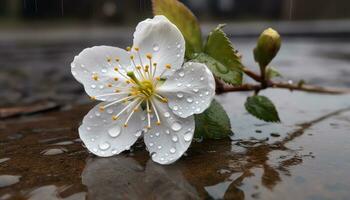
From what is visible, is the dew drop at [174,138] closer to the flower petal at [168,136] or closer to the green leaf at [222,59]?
the flower petal at [168,136]

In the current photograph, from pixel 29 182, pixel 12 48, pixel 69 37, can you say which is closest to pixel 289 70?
pixel 29 182

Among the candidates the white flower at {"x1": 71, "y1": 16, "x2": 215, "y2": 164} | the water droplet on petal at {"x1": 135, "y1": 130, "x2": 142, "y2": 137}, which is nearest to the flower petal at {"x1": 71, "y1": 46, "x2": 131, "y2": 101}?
the white flower at {"x1": 71, "y1": 16, "x2": 215, "y2": 164}

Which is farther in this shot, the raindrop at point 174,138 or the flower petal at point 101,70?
the flower petal at point 101,70

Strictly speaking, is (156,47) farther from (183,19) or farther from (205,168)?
(205,168)

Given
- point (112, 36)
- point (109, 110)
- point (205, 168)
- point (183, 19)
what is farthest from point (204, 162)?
point (112, 36)

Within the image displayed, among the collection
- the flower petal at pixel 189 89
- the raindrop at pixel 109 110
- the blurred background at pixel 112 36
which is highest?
the flower petal at pixel 189 89

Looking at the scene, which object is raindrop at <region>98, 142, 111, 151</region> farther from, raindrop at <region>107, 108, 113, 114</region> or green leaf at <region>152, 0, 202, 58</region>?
green leaf at <region>152, 0, 202, 58</region>

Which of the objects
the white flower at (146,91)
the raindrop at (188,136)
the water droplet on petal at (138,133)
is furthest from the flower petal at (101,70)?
the raindrop at (188,136)
